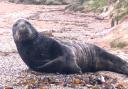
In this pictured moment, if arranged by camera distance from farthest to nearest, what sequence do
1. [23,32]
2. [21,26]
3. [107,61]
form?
[107,61] → [21,26] → [23,32]

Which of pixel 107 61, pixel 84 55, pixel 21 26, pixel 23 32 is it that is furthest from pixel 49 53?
pixel 107 61

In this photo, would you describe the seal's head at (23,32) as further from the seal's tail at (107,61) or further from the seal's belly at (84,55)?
the seal's tail at (107,61)

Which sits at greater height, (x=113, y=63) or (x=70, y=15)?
(x=113, y=63)

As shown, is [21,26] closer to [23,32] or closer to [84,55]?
[23,32]

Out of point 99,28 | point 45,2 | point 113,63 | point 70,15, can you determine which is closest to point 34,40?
point 113,63

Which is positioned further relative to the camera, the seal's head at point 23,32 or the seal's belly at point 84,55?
the seal's belly at point 84,55

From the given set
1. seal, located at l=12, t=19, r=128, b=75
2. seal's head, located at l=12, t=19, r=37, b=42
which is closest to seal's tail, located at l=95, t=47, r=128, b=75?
seal, located at l=12, t=19, r=128, b=75

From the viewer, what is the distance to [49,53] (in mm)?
9219

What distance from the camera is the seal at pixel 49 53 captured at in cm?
905

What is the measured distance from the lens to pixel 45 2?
104 ft

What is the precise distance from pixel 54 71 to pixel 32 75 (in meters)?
0.43

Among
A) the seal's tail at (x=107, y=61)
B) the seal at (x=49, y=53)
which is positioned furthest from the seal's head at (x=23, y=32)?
the seal's tail at (x=107, y=61)

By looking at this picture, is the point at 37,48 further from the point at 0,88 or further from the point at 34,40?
the point at 0,88

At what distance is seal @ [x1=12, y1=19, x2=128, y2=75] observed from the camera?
9047 millimetres
